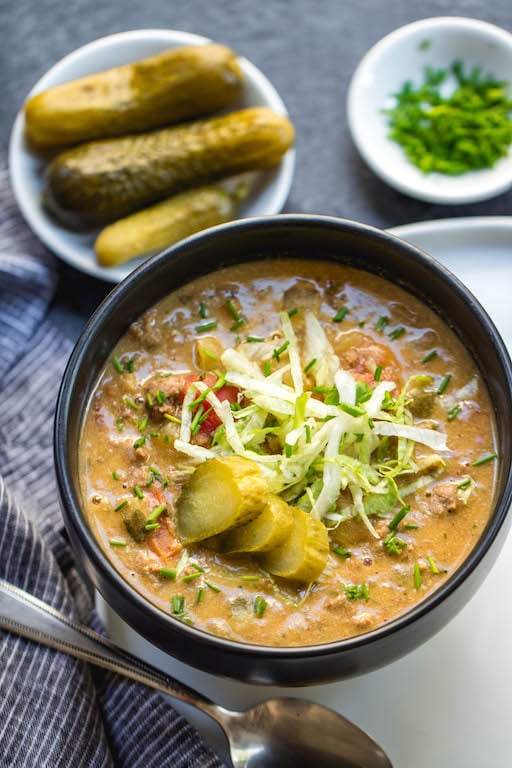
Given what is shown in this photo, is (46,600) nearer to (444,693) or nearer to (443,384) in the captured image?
(444,693)

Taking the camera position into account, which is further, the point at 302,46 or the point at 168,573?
the point at 302,46

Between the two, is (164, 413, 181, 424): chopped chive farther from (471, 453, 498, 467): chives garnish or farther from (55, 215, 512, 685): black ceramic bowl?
(471, 453, 498, 467): chives garnish

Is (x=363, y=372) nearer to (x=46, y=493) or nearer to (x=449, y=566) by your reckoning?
(x=449, y=566)

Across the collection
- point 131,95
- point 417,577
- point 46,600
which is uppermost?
point 131,95

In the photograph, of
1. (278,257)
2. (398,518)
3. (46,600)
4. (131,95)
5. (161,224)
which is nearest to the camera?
(398,518)

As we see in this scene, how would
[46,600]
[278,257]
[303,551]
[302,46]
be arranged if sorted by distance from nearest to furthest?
1. [303,551]
2. [278,257]
3. [46,600]
4. [302,46]

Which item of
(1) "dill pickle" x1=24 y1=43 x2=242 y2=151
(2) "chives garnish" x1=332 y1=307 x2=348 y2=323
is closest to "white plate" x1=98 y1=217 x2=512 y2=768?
(2) "chives garnish" x1=332 y1=307 x2=348 y2=323

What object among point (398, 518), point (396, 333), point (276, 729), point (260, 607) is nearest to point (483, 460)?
point (398, 518)
